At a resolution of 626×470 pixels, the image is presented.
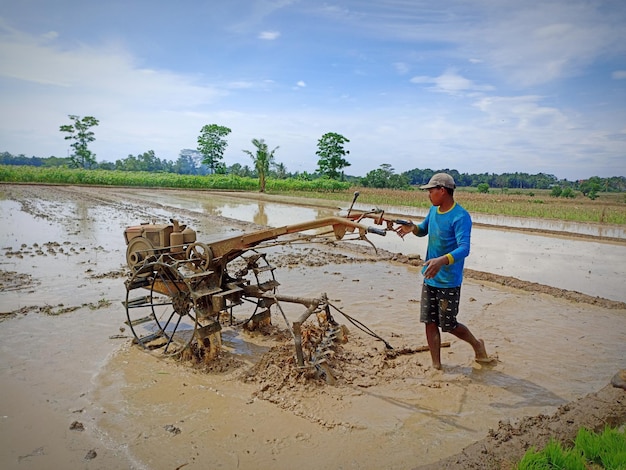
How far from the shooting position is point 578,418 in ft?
11.2

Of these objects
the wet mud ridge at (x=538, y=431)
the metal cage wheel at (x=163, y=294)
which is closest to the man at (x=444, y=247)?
the wet mud ridge at (x=538, y=431)

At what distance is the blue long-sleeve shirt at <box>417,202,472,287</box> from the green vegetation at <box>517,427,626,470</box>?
4.63 feet

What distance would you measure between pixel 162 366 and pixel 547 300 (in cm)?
599

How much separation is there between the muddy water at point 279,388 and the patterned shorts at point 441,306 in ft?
2.04

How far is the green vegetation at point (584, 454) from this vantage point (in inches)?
110

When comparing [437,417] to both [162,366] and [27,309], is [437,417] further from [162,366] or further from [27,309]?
[27,309]

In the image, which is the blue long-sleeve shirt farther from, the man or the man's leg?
the man's leg

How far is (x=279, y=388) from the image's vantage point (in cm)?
394

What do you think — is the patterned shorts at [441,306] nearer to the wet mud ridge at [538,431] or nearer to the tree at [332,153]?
the wet mud ridge at [538,431]

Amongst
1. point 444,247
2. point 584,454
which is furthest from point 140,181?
point 584,454

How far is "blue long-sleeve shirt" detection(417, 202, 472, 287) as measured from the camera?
147 inches

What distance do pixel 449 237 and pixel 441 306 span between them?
2.07ft

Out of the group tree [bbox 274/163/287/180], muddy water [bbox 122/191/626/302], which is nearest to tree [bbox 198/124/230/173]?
tree [bbox 274/163/287/180]

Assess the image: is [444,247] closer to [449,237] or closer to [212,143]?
[449,237]
